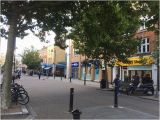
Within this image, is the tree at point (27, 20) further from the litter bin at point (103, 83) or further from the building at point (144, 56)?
the building at point (144, 56)

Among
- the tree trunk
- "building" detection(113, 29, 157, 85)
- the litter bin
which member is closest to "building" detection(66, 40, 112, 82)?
"building" detection(113, 29, 157, 85)

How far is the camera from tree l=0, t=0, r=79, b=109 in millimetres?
16188

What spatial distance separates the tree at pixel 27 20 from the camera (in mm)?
16188

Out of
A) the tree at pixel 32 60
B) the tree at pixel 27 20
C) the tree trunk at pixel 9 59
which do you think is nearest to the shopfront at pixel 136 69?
the tree at pixel 27 20

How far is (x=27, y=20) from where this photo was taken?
58.7 ft

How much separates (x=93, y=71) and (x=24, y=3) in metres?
41.7

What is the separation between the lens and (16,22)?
Answer: 54.0 feet

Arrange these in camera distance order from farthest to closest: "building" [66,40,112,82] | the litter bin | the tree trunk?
"building" [66,40,112,82] < the litter bin < the tree trunk

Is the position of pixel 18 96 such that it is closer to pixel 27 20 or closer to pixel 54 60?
pixel 27 20

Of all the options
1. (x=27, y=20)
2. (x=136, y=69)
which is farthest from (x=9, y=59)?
(x=136, y=69)

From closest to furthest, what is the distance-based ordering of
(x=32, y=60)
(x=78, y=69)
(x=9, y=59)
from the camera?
1. (x=9, y=59)
2. (x=78, y=69)
3. (x=32, y=60)

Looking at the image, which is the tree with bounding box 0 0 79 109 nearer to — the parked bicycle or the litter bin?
the parked bicycle

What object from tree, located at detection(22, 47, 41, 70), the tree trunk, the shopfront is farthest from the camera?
tree, located at detection(22, 47, 41, 70)

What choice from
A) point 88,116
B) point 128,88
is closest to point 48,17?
point 88,116
